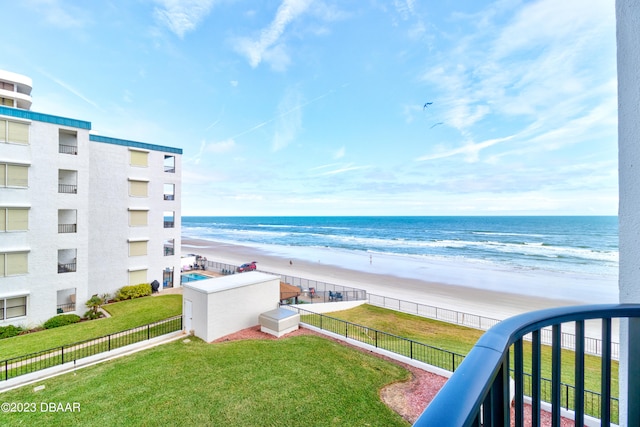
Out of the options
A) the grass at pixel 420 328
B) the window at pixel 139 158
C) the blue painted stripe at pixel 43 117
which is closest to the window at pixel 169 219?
the window at pixel 139 158

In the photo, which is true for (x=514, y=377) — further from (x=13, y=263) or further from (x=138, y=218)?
(x=138, y=218)

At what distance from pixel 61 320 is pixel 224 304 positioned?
9.86 metres

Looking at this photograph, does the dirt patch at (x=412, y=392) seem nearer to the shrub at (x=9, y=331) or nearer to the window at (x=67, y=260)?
the shrub at (x=9, y=331)

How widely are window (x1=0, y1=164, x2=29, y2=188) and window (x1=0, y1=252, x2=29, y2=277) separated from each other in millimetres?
3513

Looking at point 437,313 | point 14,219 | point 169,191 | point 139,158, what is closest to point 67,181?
point 14,219

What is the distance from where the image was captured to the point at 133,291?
18.8 m

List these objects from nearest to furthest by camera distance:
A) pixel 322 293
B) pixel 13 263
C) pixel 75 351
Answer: pixel 75 351, pixel 13 263, pixel 322 293

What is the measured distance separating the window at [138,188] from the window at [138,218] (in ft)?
4.10

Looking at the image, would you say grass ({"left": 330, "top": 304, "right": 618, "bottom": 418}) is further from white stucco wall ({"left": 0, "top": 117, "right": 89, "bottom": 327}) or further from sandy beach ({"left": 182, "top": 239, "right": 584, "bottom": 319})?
white stucco wall ({"left": 0, "top": 117, "right": 89, "bottom": 327})

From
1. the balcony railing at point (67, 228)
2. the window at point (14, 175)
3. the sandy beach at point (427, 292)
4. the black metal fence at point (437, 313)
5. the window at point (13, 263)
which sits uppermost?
the window at point (14, 175)

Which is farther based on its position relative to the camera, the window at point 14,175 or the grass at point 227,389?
the window at point 14,175

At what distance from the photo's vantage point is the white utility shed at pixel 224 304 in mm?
11812

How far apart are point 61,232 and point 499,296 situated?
29821 mm

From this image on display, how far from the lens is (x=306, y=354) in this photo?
32.6ft
